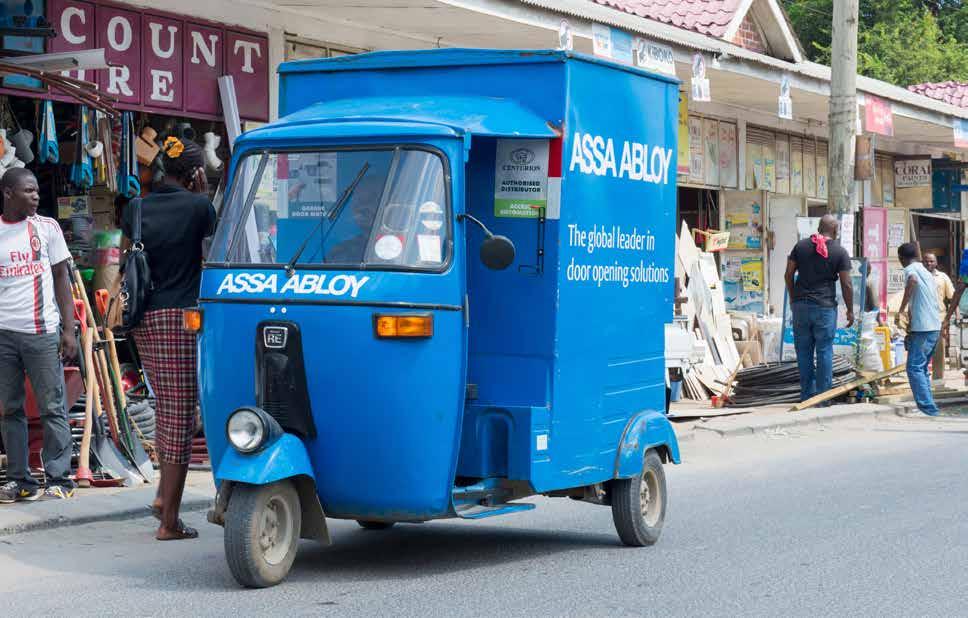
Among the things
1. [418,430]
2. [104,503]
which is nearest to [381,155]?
[418,430]

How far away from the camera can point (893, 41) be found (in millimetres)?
37500

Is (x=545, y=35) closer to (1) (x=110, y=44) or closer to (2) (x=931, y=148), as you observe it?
(1) (x=110, y=44)

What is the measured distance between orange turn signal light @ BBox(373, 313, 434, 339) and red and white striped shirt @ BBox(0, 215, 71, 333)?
3026 millimetres

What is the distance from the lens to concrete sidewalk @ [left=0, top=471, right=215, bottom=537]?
8117 millimetres

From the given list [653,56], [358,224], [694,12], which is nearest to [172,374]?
[358,224]

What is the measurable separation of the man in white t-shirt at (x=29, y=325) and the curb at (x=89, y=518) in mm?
507

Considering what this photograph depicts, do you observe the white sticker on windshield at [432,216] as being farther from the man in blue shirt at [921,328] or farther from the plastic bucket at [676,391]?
the man in blue shirt at [921,328]

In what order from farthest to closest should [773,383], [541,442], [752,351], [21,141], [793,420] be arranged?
[752,351]
[773,383]
[793,420]
[21,141]
[541,442]

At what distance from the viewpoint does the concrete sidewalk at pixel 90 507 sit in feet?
26.6

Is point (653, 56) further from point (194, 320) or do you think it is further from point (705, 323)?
point (194, 320)

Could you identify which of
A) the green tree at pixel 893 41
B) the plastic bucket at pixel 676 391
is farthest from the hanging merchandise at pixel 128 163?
the green tree at pixel 893 41

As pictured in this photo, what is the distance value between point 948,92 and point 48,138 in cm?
2044

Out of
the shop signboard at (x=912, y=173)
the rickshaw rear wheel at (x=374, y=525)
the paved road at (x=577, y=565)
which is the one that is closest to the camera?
the paved road at (x=577, y=565)

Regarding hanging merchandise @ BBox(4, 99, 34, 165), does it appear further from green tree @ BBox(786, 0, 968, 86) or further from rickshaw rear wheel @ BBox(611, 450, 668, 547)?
green tree @ BBox(786, 0, 968, 86)
